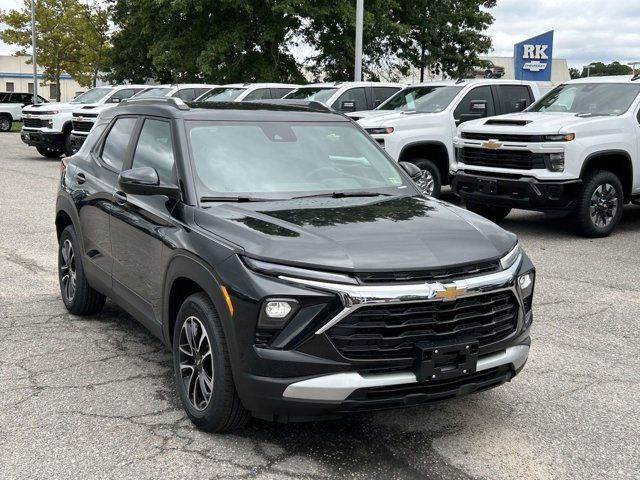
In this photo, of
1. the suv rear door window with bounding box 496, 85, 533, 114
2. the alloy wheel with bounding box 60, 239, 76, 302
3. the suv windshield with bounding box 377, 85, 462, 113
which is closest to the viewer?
the alloy wheel with bounding box 60, 239, 76, 302

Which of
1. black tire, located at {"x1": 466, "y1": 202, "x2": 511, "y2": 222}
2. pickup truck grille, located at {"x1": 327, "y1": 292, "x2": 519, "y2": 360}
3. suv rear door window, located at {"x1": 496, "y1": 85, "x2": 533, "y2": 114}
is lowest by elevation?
black tire, located at {"x1": 466, "y1": 202, "x2": 511, "y2": 222}

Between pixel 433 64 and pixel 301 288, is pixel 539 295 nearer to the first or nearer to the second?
pixel 301 288

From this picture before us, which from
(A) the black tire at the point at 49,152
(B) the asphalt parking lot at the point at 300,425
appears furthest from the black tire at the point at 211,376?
(A) the black tire at the point at 49,152

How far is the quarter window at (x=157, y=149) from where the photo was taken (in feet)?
15.4

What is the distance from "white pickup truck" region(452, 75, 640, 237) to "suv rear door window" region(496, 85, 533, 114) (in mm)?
2156

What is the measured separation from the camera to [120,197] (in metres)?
5.09

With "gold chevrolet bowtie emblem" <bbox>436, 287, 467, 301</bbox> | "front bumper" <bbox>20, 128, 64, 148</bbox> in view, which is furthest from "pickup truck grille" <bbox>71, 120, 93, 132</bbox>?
"gold chevrolet bowtie emblem" <bbox>436, 287, 467, 301</bbox>

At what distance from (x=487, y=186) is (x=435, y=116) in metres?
2.70

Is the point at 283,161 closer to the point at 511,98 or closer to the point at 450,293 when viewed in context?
the point at 450,293

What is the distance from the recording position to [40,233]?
9930 mm

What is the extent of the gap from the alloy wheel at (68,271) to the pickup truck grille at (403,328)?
3.28 meters

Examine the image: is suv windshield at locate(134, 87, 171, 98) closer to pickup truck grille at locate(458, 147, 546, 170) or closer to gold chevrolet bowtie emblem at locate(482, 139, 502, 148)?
pickup truck grille at locate(458, 147, 546, 170)

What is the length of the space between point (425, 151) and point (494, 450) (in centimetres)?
925

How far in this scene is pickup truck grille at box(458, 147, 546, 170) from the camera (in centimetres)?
977
